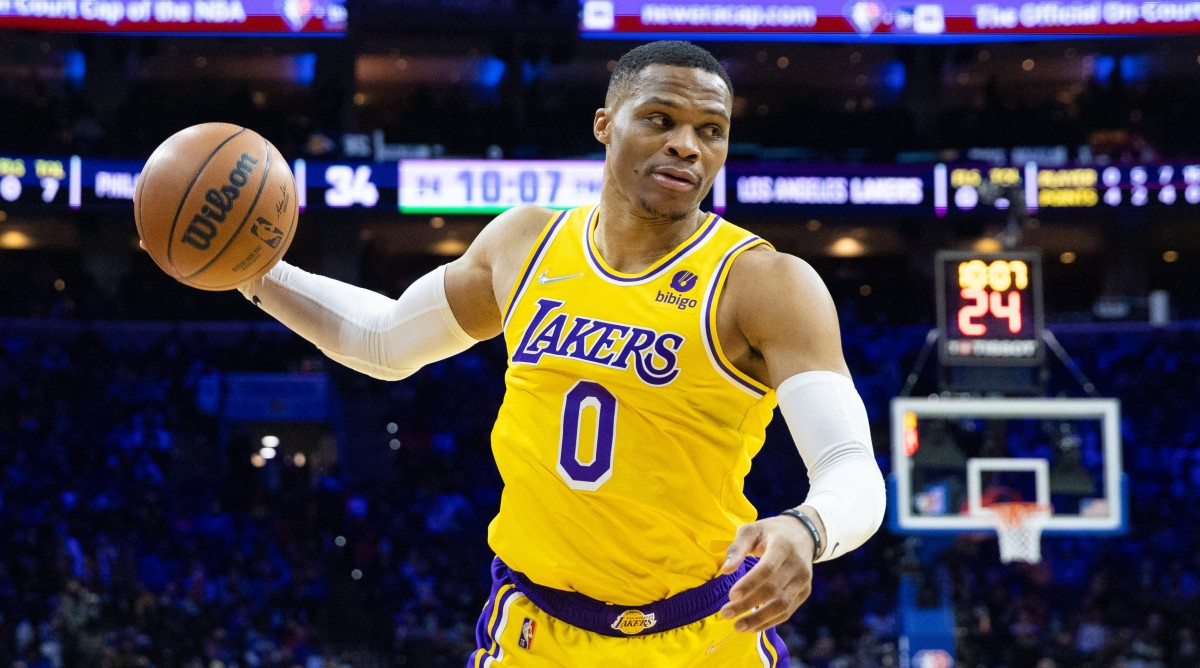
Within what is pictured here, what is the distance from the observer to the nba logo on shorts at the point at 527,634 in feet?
10.4

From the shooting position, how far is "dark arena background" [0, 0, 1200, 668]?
1266 centimetres

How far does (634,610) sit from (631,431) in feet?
1.33

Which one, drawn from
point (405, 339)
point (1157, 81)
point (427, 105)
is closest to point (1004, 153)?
point (1157, 81)

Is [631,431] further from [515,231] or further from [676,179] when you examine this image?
[515,231]

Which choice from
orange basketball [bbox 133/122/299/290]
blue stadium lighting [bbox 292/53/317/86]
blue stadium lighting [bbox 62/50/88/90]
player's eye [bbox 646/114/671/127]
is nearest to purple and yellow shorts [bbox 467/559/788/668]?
player's eye [bbox 646/114/671/127]

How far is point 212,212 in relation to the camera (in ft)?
11.6

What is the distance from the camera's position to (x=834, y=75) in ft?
74.5

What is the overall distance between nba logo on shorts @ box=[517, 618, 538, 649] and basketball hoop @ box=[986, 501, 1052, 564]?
829 centimetres

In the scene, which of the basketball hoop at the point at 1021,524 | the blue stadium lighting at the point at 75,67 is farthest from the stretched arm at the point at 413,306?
the blue stadium lighting at the point at 75,67

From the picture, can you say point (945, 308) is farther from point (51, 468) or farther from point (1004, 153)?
point (51, 468)

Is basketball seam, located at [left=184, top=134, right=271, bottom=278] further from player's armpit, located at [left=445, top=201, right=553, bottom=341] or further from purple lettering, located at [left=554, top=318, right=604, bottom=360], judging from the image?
purple lettering, located at [left=554, top=318, right=604, bottom=360]

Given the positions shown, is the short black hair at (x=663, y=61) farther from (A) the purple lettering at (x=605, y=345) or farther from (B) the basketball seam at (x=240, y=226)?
(B) the basketball seam at (x=240, y=226)

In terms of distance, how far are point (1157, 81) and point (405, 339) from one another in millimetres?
20155

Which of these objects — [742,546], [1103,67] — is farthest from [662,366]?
[1103,67]
